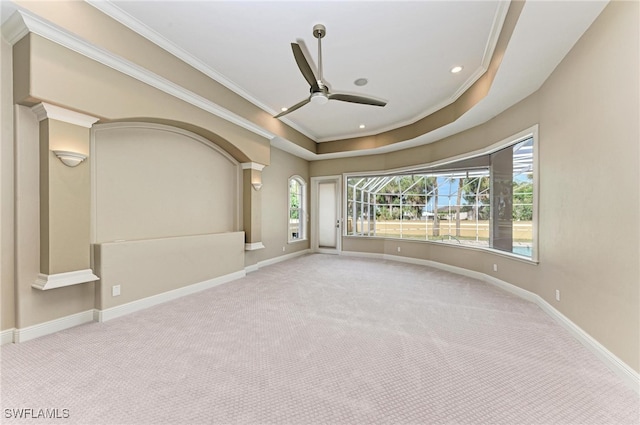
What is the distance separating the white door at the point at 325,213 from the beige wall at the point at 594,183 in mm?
4497

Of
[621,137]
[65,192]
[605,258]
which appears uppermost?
[621,137]

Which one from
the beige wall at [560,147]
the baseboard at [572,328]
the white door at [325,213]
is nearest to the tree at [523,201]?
the beige wall at [560,147]

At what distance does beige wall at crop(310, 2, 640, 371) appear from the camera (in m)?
1.88

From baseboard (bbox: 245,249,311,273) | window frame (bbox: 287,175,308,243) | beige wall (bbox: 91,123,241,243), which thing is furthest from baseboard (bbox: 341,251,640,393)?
beige wall (bbox: 91,123,241,243)

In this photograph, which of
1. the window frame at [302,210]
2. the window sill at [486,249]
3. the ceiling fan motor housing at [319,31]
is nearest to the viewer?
the ceiling fan motor housing at [319,31]

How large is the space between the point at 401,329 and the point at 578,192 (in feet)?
7.21

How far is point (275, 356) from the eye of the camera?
2146 mm

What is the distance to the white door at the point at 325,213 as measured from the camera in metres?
7.39

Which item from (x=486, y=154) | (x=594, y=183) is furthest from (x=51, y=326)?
(x=486, y=154)

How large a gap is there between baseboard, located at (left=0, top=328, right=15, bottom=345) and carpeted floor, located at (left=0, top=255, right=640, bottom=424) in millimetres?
67

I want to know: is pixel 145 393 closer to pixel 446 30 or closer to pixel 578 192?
pixel 578 192

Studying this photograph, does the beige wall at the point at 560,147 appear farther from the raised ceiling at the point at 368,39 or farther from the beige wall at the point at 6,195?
the raised ceiling at the point at 368,39

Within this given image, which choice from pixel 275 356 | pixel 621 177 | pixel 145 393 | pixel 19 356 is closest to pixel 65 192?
pixel 19 356

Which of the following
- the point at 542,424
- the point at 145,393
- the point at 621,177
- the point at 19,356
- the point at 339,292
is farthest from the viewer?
the point at 339,292
